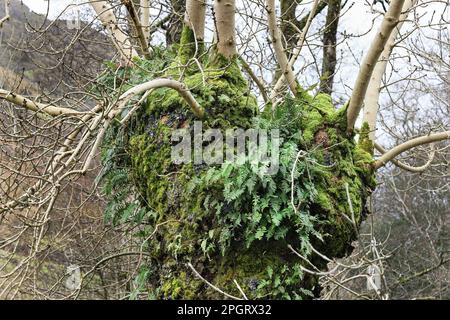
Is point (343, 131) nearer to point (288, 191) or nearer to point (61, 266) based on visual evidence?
point (288, 191)

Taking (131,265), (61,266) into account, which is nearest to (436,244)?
(131,265)

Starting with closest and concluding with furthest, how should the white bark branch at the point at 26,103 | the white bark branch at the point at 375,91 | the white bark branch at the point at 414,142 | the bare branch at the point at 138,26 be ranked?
the white bark branch at the point at 26,103 → the bare branch at the point at 138,26 → the white bark branch at the point at 414,142 → the white bark branch at the point at 375,91

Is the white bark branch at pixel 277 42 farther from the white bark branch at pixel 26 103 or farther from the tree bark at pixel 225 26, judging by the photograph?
the white bark branch at pixel 26 103

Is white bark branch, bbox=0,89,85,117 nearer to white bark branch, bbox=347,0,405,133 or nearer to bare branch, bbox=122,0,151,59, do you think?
bare branch, bbox=122,0,151,59

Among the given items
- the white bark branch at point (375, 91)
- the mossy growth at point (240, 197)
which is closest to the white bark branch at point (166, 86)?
the mossy growth at point (240, 197)

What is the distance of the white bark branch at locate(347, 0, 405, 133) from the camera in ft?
12.4

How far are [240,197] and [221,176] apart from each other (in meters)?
0.24

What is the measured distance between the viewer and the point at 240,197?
402 centimetres

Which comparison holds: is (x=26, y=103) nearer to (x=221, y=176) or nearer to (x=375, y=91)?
(x=221, y=176)

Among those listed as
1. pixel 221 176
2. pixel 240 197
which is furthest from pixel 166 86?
pixel 240 197

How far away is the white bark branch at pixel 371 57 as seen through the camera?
3794 millimetres

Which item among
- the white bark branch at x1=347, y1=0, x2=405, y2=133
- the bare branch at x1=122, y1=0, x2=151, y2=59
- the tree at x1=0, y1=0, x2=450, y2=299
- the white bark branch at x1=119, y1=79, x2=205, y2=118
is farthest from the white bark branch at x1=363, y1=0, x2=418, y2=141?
the bare branch at x1=122, y1=0, x2=151, y2=59

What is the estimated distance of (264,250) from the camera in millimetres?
4074
